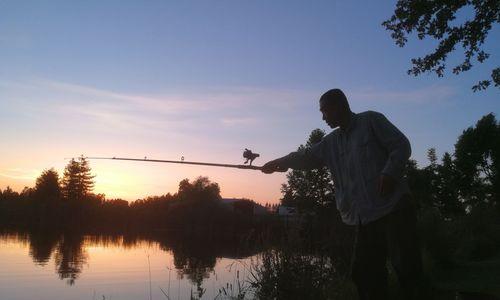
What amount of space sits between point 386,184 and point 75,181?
80.9 m

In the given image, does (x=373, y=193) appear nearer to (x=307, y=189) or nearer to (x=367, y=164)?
(x=367, y=164)

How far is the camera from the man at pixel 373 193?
3.17m

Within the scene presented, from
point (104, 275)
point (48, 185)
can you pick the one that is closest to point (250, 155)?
point (104, 275)

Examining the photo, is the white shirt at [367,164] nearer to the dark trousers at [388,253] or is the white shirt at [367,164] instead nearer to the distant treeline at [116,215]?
the dark trousers at [388,253]

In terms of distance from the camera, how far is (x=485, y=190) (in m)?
44.5

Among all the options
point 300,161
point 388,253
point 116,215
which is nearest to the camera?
point 388,253

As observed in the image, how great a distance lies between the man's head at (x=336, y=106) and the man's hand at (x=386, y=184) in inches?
25.7

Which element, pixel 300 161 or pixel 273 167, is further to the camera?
pixel 273 167

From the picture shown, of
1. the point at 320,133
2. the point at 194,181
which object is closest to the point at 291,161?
the point at 320,133

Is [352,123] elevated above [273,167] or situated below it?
above

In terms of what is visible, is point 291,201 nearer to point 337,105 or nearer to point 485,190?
point 485,190

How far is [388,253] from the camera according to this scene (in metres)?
3.46

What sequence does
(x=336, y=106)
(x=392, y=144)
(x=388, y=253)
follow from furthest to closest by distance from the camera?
(x=336, y=106) < (x=388, y=253) < (x=392, y=144)

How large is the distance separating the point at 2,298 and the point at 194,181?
8127 centimetres
